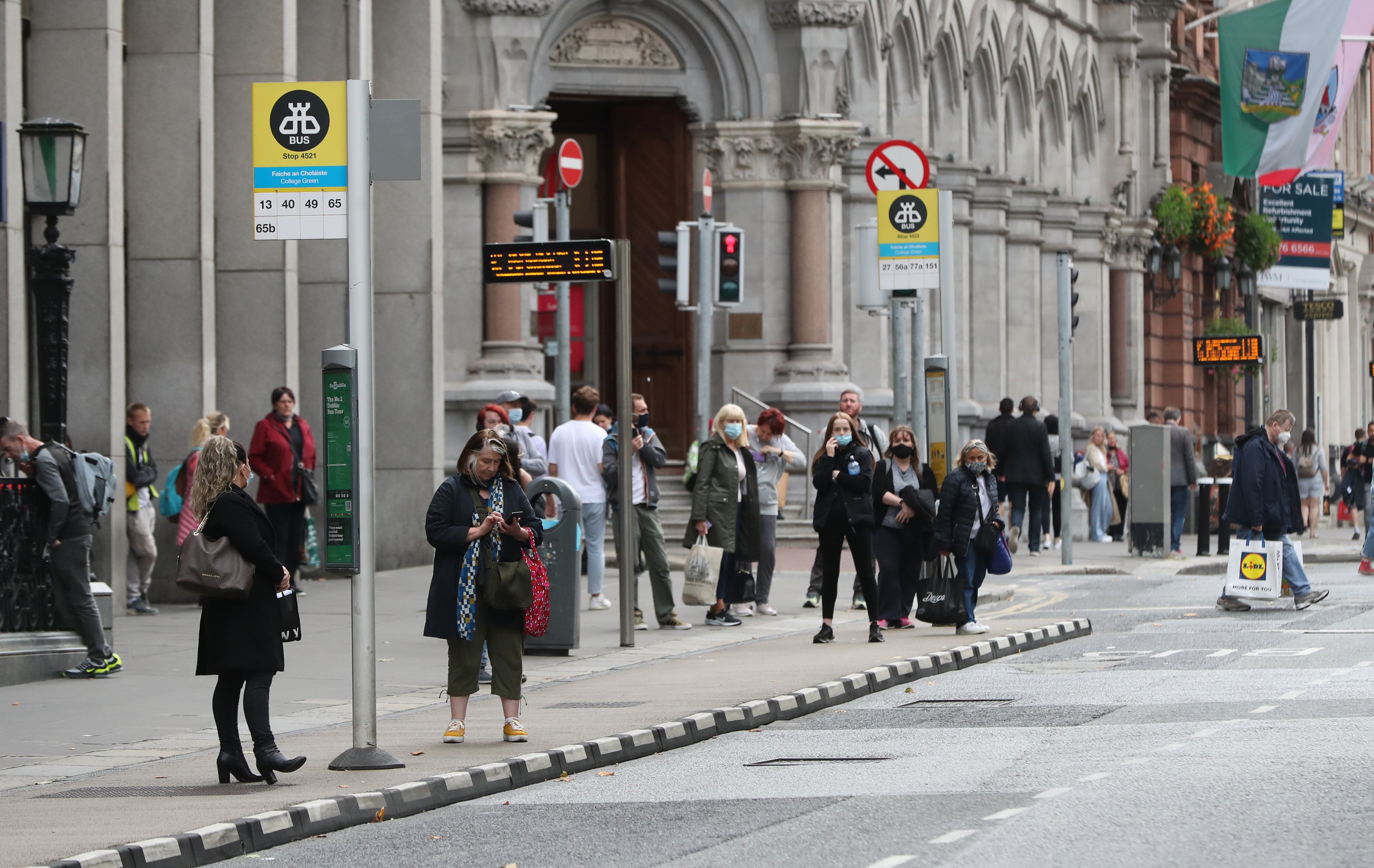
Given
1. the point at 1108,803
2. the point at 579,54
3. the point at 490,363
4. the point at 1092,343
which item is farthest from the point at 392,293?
the point at 1092,343

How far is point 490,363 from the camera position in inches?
1080

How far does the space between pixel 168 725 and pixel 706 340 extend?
334 inches

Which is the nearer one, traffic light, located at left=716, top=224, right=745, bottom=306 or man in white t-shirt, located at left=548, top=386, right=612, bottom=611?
man in white t-shirt, located at left=548, top=386, right=612, bottom=611

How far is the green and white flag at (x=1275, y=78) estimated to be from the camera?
3744cm

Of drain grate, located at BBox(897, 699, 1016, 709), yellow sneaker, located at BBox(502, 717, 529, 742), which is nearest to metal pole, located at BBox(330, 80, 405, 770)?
yellow sneaker, located at BBox(502, 717, 529, 742)

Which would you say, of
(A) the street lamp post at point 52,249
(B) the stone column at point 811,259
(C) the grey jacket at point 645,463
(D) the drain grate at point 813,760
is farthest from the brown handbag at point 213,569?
(B) the stone column at point 811,259

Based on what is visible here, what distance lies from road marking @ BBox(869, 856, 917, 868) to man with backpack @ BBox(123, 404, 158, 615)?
11234 millimetres

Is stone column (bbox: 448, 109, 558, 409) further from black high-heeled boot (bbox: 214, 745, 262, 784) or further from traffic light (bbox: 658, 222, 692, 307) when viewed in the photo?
black high-heeled boot (bbox: 214, 745, 262, 784)

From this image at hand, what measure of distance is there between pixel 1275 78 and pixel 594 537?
22.3 meters

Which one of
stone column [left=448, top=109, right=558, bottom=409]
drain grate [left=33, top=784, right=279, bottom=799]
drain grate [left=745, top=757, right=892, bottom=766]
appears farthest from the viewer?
stone column [left=448, top=109, right=558, bottom=409]

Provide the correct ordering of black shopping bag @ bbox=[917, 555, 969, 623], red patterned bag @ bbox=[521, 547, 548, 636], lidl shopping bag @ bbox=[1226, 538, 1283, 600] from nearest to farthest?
red patterned bag @ bbox=[521, 547, 548, 636], black shopping bag @ bbox=[917, 555, 969, 623], lidl shopping bag @ bbox=[1226, 538, 1283, 600]

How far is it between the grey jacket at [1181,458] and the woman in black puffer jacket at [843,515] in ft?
40.9

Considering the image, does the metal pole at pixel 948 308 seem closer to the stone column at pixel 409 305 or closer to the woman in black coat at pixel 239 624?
the stone column at pixel 409 305

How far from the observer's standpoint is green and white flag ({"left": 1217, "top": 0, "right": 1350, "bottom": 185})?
123 feet
